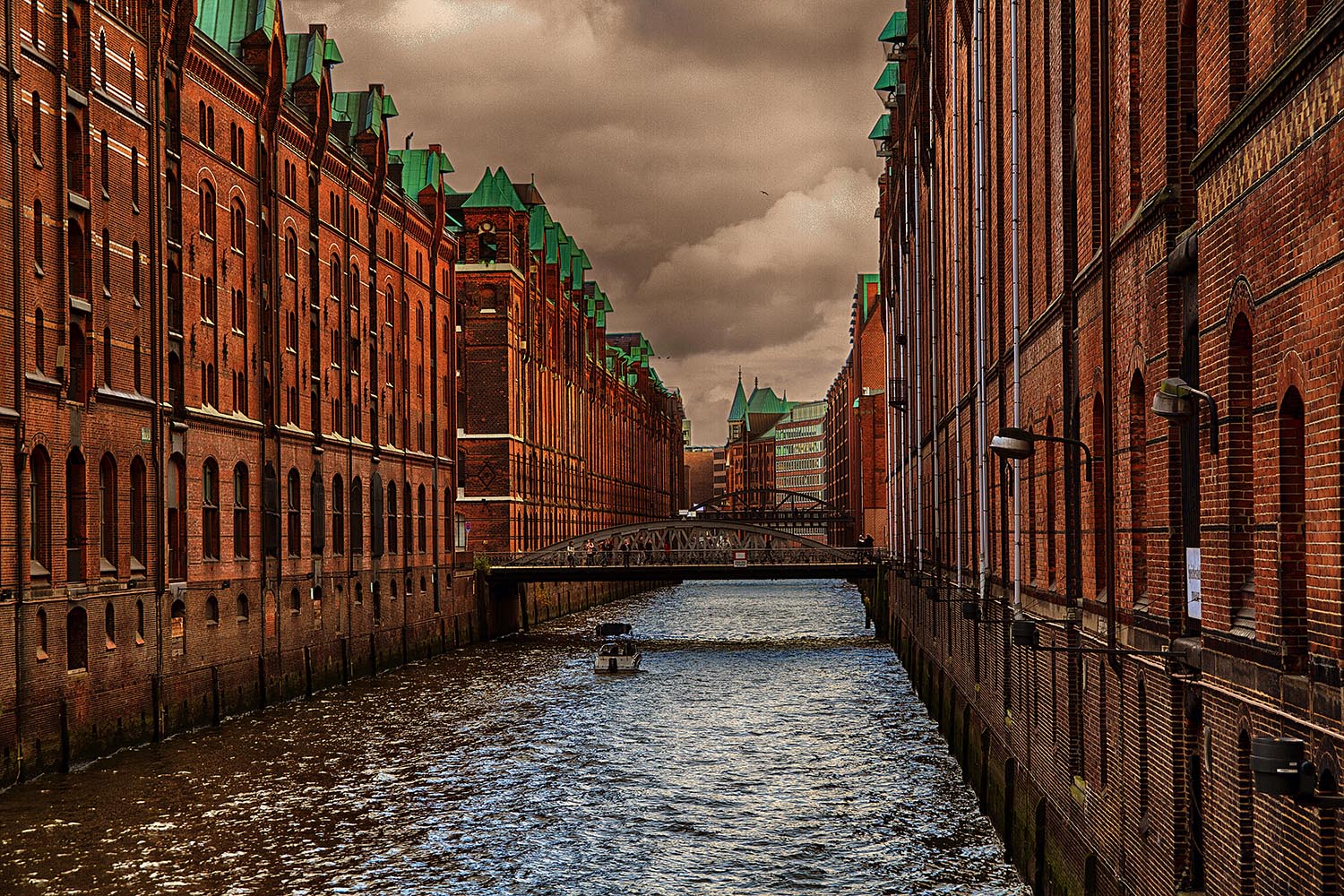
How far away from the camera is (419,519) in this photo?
55719 mm

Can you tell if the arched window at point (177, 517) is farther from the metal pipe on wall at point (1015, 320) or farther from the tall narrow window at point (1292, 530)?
the tall narrow window at point (1292, 530)

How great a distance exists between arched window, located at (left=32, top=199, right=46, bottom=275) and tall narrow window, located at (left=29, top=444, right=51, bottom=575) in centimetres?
348

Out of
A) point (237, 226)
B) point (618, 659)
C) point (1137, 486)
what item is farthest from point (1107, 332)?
point (618, 659)

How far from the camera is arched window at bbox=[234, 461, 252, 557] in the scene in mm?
37875

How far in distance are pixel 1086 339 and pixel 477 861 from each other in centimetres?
1164

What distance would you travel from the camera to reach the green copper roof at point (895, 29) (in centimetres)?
5356

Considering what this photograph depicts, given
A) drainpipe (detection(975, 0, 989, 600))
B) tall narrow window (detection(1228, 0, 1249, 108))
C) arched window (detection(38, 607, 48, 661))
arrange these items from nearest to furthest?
tall narrow window (detection(1228, 0, 1249, 108)) → drainpipe (detection(975, 0, 989, 600)) → arched window (detection(38, 607, 48, 661))

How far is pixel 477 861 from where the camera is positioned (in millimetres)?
21156

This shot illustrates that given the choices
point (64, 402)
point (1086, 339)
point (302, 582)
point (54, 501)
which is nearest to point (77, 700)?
point (54, 501)

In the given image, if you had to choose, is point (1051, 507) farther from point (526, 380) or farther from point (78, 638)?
point (526, 380)

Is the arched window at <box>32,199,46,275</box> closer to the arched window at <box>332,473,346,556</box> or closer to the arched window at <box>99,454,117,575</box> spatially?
the arched window at <box>99,454,117,575</box>

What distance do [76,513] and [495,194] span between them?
46.7 metres

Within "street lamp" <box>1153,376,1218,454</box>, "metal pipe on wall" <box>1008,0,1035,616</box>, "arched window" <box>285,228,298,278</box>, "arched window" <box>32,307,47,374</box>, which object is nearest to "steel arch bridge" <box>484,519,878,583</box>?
"arched window" <box>285,228,298,278</box>

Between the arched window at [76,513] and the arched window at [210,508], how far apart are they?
21.5 ft
